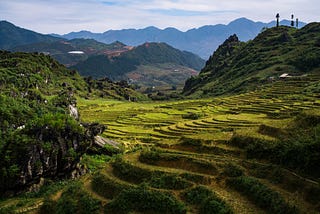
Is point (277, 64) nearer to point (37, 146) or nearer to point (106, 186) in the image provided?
point (37, 146)

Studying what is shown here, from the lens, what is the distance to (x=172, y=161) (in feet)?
124

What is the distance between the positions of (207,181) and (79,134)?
96.3 feet

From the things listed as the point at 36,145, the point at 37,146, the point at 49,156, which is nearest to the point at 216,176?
the point at 49,156

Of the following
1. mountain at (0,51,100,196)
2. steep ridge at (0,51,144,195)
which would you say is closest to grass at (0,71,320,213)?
steep ridge at (0,51,144,195)

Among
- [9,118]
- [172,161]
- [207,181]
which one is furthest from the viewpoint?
[9,118]

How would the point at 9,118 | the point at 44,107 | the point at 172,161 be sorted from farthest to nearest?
the point at 44,107 → the point at 9,118 → the point at 172,161

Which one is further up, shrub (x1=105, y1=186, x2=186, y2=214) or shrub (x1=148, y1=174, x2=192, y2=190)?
shrub (x1=148, y1=174, x2=192, y2=190)

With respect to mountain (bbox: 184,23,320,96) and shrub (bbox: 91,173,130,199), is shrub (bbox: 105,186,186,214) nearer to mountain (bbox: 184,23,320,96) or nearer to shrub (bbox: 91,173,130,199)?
shrub (bbox: 91,173,130,199)

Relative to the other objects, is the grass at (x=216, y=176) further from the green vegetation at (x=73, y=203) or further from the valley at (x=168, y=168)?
the green vegetation at (x=73, y=203)

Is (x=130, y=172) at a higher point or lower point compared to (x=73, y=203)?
higher

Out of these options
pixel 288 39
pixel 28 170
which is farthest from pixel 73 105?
pixel 288 39

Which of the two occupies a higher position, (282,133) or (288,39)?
(288,39)

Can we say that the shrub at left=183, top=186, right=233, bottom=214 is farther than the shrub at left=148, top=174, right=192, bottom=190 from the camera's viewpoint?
No

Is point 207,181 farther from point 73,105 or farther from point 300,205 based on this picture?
point 73,105
